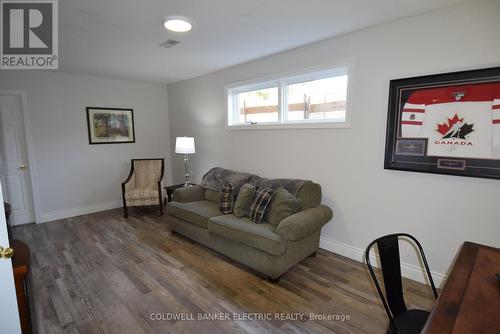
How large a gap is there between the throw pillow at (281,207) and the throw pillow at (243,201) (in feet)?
0.97

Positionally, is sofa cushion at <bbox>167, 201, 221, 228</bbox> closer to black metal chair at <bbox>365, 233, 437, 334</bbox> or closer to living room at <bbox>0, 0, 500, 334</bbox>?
living room at <bbox>0, 0, 500, 334</bbox>

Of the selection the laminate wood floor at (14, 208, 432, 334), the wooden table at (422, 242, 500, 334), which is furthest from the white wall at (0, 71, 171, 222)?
the wooden table at (422, 242, 500, 334)

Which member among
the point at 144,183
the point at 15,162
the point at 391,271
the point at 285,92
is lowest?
the point at 144,183

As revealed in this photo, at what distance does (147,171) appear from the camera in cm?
473

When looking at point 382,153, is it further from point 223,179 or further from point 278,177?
point 223,179

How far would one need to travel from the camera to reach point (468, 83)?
1971 mm

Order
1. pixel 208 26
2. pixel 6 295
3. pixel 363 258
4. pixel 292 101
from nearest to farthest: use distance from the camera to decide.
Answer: pixel 6 295 → pixel 208 26 → pixel 363 258 → pixel 292 101

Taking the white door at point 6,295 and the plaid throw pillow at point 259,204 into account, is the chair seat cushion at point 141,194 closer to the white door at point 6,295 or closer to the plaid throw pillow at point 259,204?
the plaid throw pillow at point 259,204

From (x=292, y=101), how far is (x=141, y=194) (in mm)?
2966

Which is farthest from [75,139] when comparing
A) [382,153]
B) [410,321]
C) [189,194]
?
[410,321]

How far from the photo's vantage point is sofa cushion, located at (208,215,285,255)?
2.27 meters

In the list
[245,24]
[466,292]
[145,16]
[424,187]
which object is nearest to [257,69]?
[245,24]

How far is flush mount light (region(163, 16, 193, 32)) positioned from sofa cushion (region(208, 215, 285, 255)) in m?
1.99

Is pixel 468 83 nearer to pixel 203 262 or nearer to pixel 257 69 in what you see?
pixel 257 69
